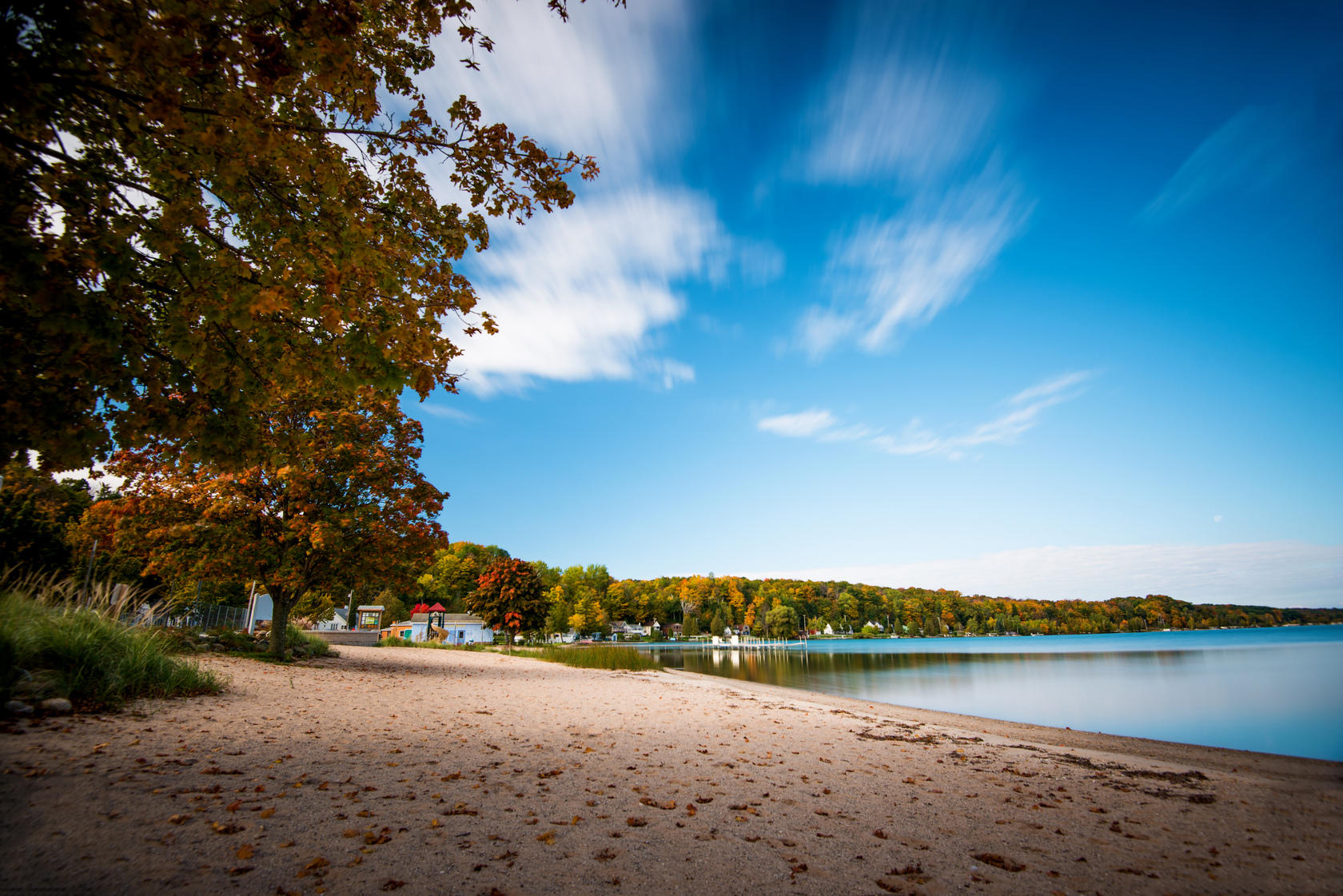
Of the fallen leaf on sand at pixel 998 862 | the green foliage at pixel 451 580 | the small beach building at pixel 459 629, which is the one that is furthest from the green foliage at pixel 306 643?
the green foliage at pixel 451 580

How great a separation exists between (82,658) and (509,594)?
28.5 meters

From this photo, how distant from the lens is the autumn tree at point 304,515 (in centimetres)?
1447

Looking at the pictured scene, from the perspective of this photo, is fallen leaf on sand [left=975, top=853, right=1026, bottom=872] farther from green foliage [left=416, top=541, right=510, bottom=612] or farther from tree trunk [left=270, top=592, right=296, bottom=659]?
green foliage [left=416, top=541, right=510, bottom=612]

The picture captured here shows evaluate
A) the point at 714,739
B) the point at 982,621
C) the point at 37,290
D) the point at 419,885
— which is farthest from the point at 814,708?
the point at 982,621

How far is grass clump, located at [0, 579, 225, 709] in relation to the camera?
6.62 meters

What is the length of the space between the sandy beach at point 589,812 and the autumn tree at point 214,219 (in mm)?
2635

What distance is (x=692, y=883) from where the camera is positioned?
3.39 meters

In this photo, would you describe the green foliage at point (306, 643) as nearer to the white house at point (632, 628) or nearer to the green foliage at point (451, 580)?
the green foliage at point (451, 580)

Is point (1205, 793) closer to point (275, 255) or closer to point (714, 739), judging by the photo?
point (714, 739)

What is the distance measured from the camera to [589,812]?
4605 mm

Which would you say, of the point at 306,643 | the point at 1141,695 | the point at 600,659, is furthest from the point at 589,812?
the point at 1141,695

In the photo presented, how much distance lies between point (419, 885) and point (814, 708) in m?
13.3

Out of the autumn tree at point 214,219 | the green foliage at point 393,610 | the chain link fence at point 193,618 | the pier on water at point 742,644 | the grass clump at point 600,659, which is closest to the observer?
the autumn tree at point 214,219

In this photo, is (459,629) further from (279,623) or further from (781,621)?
(781,621)
